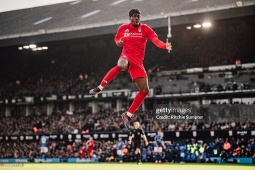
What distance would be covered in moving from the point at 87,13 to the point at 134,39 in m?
29.7

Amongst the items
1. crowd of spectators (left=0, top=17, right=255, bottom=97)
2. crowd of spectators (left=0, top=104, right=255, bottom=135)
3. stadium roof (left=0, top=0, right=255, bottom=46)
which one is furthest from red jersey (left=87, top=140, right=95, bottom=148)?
crowd of spectators (left=0, top=17, right=255, bottom=97)

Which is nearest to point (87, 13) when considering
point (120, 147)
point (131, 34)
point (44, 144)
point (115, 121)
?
point (115, 121)

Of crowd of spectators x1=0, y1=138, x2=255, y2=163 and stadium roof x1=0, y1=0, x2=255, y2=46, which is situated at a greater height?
stadium roof x1=0, y1=0, x2=255, y2=46

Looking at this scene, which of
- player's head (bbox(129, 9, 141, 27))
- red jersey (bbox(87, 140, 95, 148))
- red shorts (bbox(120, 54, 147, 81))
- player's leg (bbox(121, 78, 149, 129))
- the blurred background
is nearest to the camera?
player's head (bbox(129, 9, 141, 27))

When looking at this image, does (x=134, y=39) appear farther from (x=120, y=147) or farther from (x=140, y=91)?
(x=120, y=147)

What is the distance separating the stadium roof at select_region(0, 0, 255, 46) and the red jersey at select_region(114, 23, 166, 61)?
21.5 metres

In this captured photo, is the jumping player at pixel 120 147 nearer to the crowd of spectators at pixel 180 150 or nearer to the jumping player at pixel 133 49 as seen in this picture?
the crowd of spectators at pixel 180 150

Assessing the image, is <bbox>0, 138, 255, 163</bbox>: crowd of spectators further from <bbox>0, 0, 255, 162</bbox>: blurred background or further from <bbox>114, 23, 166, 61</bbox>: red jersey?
<bbox>114, 23, 166, 61</bbox>: red jersey

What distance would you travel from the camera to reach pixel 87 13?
38.0 m

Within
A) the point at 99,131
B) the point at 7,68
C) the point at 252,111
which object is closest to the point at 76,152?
the point at 99,131

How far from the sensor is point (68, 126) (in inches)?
1489

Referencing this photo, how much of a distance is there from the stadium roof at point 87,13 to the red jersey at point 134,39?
21.5 metres

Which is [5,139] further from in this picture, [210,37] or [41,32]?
[210,37]

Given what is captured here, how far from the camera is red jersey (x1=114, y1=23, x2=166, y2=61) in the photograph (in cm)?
898
